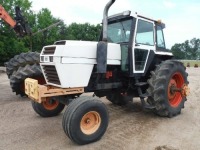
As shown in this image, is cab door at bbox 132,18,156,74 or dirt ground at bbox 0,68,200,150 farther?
cab door at bbox 132,18,156,74

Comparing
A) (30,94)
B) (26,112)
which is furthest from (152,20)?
(26,112)

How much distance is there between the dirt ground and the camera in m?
4.79

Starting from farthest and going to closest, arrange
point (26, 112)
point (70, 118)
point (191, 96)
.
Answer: point (191, 96) → point (26, 112) → point (70, 118)

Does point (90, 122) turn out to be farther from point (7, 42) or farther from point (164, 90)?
point (7, 42)

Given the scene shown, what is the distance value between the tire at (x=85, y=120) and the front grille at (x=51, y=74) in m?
0.72

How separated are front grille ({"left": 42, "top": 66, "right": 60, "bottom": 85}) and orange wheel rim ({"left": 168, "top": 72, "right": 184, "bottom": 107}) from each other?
116 inches

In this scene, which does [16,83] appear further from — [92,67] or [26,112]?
[92,67]

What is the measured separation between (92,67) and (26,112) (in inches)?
108

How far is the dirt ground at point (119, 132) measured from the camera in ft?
15.7

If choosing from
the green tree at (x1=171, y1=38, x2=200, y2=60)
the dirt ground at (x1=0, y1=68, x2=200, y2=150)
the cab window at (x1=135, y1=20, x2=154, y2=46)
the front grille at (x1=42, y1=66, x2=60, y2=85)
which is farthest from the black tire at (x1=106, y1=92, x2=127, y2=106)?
the green tree at (x1=171, y1=38, x2=200, y2=60)

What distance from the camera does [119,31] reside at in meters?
6.60

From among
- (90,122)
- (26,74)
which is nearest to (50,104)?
(26,74)

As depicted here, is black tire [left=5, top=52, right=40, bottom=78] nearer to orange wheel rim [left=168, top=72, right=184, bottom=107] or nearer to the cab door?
the cab door

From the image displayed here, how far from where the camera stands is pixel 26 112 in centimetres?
726
